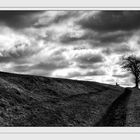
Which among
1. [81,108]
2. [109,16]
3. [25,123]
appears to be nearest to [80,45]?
[109,16]

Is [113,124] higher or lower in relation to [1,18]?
lower

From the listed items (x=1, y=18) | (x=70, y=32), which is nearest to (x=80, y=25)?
(x=70, y=32)

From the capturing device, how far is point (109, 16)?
16.1 meters

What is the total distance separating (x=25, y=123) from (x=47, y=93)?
26.7ft

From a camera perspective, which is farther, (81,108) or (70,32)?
(81,108)
